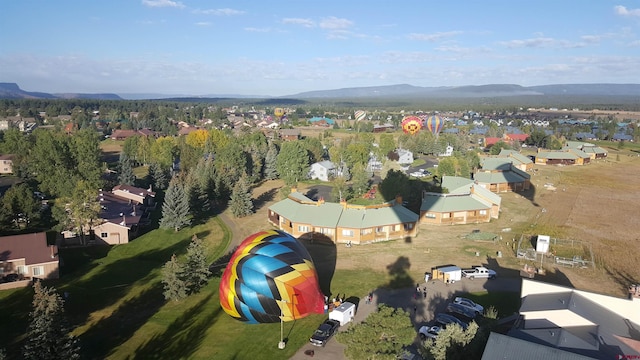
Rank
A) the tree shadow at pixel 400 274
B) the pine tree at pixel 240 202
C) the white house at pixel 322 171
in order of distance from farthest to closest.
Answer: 1. the white house at pixel 322 171
2. the pine tree at pixel 240 202
3. the tree shadow at pixel 400 274

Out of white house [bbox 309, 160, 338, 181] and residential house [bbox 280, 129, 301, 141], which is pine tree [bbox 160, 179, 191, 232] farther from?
residential house [bbox 280, 129, 301, 141]

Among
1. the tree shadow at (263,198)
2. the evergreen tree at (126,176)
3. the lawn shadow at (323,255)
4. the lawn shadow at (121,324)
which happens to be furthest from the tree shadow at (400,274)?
the evergreen tree at (126,176)

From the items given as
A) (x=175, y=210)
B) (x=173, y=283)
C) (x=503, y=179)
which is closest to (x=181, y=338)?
(x=173, y=283)

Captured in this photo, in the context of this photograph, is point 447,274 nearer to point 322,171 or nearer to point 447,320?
point 447,320

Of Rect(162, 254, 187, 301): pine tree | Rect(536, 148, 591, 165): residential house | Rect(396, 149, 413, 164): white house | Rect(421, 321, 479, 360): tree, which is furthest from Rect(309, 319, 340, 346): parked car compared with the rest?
Rect(536, 148, 591, 165): residential house

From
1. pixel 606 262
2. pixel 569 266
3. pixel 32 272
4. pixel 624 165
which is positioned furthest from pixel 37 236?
pixel 624 165

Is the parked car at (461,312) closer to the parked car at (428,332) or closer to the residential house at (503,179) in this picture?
the parked car at (428,332)

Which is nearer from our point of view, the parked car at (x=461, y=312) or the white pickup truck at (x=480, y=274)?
the parked car at (x=461, y=312)
